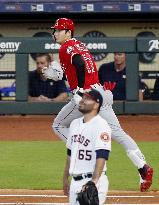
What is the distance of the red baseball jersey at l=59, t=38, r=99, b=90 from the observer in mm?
8391

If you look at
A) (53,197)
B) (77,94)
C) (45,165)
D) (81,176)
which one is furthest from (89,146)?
(45,165)

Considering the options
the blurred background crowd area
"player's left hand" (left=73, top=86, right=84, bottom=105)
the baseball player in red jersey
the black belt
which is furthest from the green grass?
the blurred background crowd area

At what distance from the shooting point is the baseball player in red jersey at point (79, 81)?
837cm

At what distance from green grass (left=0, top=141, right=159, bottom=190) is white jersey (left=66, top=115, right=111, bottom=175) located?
10.9ft

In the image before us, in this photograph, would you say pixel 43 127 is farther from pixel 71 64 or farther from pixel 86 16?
pixel 71 64

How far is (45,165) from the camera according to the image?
11062 millimetres

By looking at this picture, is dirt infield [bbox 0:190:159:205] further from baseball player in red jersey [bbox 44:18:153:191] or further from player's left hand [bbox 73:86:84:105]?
player's left hand [bbox 73:86:84:105]

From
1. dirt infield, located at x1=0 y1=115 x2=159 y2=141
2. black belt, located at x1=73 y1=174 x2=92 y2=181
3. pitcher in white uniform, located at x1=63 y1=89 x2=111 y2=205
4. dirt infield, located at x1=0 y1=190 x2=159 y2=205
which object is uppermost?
pitcher in white uniform, located at x1=63 y1=89 x2=111 y2=205

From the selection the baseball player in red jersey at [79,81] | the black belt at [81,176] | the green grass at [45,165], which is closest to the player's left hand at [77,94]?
the baseball player in red jersey at [79,81]

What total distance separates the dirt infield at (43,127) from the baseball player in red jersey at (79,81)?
5521 millimetres

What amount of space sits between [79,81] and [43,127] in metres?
7.63

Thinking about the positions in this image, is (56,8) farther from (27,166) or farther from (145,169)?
(145,169)

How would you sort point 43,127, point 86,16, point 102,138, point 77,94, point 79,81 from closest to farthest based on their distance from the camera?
1. point 102,138
2. point 77,94
3. point 79,81
4. point 43,127
5. point 86,16

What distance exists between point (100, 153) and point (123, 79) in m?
11.1
